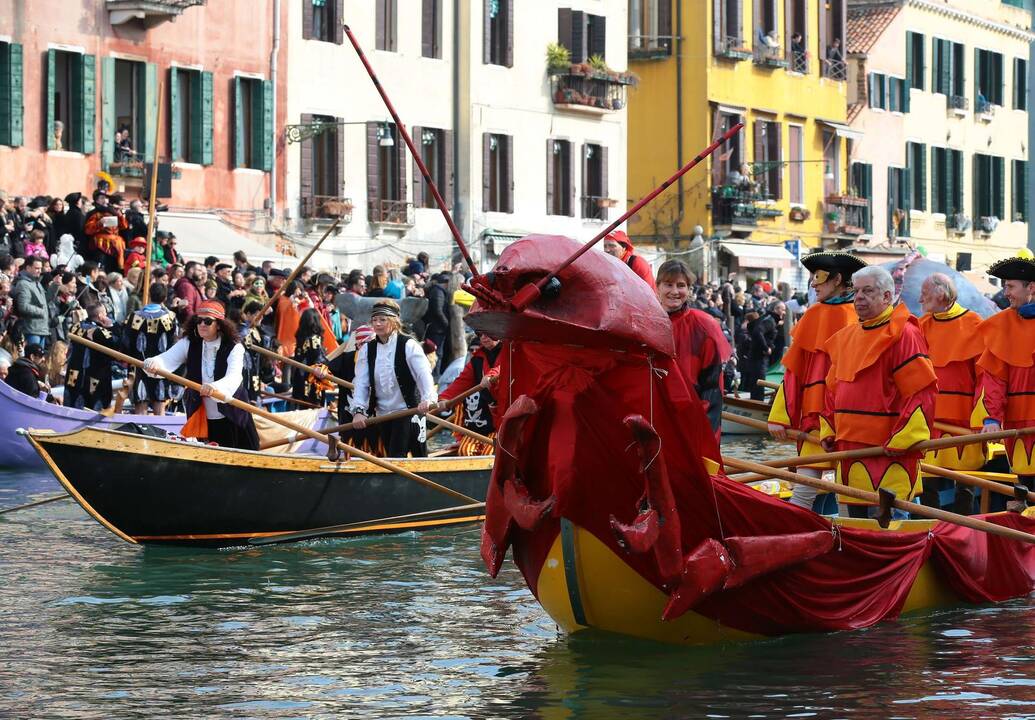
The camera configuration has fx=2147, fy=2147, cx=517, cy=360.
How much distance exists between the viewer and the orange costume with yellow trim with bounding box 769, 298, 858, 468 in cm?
1310

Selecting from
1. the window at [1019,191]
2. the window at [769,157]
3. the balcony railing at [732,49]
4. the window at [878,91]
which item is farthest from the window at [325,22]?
the window at [1019,191]

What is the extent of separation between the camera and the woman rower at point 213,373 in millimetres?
15234

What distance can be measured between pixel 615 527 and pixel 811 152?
1668 inches

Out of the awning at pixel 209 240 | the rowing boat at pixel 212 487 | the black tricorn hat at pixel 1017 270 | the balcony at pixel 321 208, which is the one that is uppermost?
the balcony at pixel 321 208

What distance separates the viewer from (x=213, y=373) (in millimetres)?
15375

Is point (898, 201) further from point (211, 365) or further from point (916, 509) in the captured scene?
point (916, 509)

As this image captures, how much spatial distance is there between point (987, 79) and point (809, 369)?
48.0 meters

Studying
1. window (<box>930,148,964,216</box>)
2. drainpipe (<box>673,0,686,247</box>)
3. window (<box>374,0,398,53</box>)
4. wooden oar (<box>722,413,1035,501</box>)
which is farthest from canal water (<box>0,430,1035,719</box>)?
window (<box>930,148,964,216</box>)

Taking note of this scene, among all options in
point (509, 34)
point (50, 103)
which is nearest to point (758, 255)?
point (509, 34)

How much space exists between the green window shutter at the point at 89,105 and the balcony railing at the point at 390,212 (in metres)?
6.26

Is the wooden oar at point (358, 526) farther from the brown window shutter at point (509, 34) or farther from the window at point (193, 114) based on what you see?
the brown window shutter at point (509, 34)

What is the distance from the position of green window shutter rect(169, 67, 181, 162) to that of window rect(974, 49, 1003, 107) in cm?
3136

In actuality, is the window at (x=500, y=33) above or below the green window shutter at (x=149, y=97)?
above

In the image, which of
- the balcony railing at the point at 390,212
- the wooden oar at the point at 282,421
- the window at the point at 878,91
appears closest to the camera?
the wooden oar at the point at 282,421
